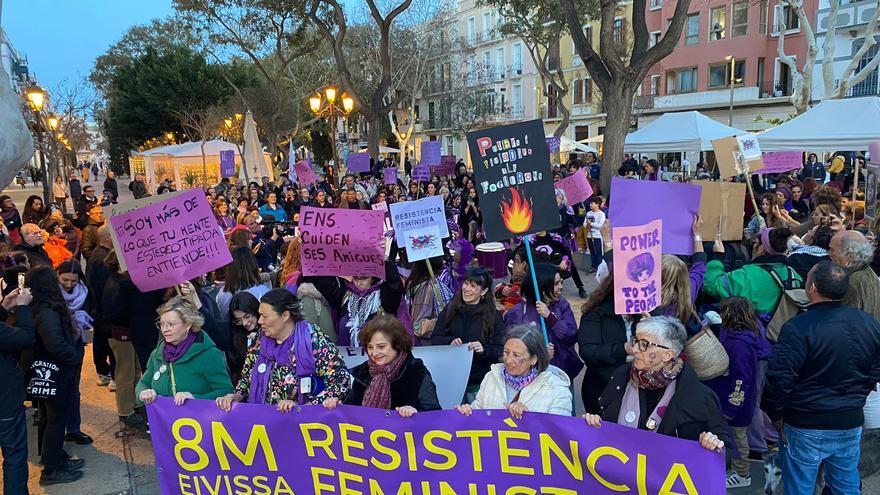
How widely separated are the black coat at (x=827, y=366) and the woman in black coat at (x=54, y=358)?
4617 mm

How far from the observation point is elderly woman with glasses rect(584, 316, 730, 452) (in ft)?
9.43

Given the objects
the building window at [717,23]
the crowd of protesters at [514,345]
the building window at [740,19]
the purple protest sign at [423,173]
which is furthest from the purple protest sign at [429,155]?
the building window at [717,23]

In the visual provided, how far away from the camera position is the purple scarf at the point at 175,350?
3854mm

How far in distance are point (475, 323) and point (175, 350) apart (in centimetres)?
198

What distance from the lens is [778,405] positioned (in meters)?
3.47

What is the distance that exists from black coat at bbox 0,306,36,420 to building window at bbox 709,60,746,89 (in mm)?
39682

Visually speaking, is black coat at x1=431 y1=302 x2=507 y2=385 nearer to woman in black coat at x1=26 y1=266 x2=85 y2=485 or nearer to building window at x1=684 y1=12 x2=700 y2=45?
woman in black coat at x1=26 y1=266 x2=85 y2=485

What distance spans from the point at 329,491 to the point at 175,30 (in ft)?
166

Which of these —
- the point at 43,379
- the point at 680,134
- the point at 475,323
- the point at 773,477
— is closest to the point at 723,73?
the point at 680,134

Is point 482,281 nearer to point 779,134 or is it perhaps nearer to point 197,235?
point 197,235

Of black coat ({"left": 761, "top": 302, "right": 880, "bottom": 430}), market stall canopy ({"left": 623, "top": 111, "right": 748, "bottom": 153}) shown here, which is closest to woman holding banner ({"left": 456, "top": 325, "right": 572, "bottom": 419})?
black coat ({"left": 761, "top": 302, "right": 880, "bottom": 430})

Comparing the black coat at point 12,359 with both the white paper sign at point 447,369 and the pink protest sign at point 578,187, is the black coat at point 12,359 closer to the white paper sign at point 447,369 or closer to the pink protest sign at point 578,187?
the white paper sign at point 447,369

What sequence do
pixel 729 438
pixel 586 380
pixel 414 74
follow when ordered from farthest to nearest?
pixel 414 74, pixel 586 380, pixel 729 438

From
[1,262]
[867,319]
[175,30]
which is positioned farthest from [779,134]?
[175,30]
